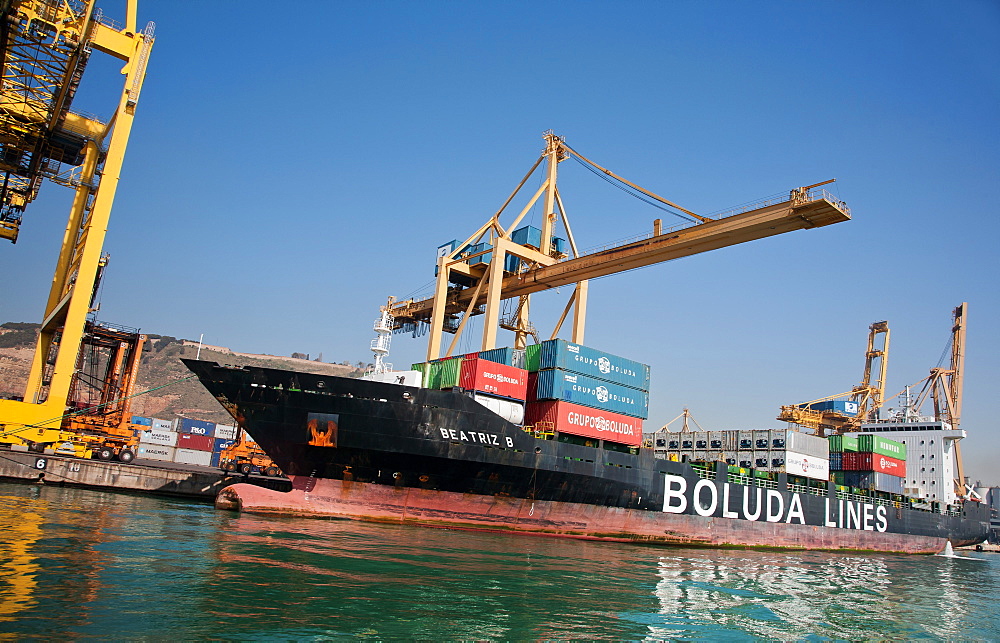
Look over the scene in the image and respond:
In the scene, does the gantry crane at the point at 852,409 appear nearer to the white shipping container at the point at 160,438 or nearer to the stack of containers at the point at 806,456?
the stack of containers at the point at 806,456

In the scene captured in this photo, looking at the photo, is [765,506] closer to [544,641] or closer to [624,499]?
[624,499]

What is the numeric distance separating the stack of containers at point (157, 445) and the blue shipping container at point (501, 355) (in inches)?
1297

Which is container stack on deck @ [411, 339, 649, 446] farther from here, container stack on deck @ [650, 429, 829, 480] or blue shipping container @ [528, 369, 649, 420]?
container stack on deck @ [650, 429, 829, 480]

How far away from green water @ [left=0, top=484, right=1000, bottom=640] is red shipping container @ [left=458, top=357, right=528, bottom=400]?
5231 mm

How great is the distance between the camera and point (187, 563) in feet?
35.5

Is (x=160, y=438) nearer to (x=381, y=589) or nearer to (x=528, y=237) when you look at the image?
(x=528, y=237)

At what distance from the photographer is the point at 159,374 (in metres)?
138

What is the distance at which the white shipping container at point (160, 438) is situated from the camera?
1857 inches

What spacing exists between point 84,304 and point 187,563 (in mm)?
18802

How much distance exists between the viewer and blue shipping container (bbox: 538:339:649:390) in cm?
2380

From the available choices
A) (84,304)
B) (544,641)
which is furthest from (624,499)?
(84,304)

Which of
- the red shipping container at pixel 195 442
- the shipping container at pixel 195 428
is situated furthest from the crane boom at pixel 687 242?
the shipping container at pixel 195 428

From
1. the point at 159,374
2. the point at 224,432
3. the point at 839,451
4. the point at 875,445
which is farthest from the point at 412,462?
the point at 159,374

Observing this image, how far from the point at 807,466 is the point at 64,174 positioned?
39.6 m
